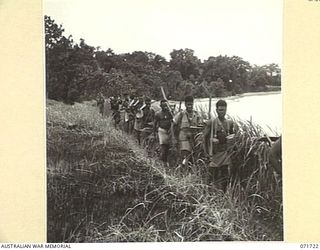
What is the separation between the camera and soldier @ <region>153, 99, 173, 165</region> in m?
1.65

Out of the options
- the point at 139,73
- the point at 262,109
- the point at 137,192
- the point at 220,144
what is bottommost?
the point at 137,192

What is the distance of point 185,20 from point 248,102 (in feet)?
1.13

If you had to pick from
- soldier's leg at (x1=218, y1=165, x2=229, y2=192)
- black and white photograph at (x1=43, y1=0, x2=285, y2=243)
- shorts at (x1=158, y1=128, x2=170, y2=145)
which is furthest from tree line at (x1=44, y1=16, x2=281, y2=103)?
soldier's leg at (x1=218, y1=165, x2=229, y2=192)

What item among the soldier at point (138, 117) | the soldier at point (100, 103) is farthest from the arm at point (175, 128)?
the soldier at point (100, 103)

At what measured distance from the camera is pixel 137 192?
1657 millimetres

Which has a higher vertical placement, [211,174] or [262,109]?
[262,109]

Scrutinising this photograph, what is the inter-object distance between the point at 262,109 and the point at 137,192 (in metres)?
0.50

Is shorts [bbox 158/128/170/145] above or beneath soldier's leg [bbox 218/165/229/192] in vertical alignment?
above

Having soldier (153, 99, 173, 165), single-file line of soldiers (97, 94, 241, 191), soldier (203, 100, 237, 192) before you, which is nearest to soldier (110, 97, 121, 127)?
single-file line of soldiers (97, 94, 241, 191)

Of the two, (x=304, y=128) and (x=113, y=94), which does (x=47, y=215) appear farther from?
(x=304, y=128)

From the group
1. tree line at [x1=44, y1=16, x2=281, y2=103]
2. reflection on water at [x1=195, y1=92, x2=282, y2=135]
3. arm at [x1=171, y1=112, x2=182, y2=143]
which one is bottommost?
arm at [x1=171, y1=112, x2=182, y2=143]

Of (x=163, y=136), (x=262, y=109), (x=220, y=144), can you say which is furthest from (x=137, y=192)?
(x=262, y=109)

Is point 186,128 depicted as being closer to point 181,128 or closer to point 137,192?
point 181,128

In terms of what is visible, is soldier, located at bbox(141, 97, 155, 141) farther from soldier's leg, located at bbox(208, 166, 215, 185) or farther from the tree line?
soldier's leg, located at bbox(208, 166, 215, 185)
